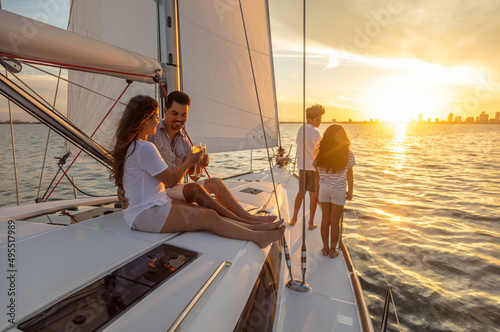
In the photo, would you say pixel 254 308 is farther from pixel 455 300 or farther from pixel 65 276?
pixel 455 300

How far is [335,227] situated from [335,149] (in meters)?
0.83

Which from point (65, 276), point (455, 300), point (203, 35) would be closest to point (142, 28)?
point (203, 35)

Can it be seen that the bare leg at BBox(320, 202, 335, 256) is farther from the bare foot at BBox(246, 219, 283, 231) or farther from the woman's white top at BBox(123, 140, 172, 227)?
the woman's white top at BBox(123, 140, 172, 227)

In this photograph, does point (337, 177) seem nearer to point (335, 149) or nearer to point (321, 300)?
point (335, 149)

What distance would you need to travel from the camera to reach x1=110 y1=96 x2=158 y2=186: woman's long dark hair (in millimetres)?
1742

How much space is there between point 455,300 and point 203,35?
4.93 meters

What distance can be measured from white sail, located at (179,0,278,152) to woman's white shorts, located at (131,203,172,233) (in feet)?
8.99

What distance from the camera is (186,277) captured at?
121 centimetres

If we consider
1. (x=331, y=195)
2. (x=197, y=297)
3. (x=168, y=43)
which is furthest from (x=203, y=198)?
(x=168, y=43)

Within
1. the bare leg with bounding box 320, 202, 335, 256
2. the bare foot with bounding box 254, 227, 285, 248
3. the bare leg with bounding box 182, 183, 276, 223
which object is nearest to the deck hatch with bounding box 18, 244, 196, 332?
the bare foot with bounding box 254, 227, 285, 248

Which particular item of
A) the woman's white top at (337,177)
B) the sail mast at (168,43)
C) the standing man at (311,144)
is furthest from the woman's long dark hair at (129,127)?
the standing man at (311,144)

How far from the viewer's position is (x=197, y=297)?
1047 millimetres

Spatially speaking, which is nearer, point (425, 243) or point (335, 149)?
point (335, 149)

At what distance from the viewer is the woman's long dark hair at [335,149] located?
284 cm
